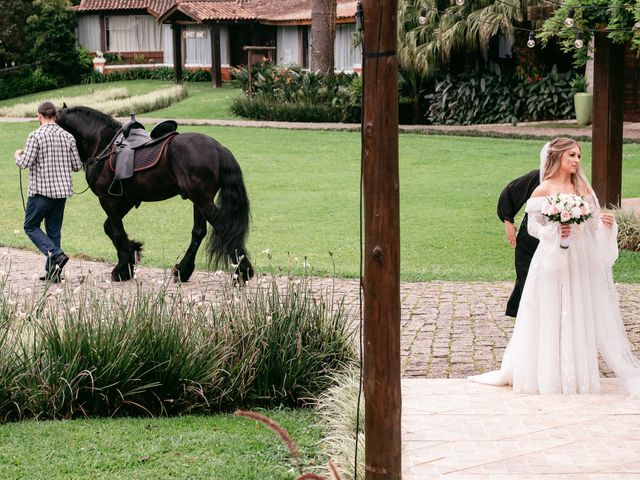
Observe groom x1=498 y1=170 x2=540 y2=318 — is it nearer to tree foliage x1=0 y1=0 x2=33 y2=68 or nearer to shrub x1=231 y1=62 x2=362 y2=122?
shrub x1=231 y1=62 x2=362 y2=122

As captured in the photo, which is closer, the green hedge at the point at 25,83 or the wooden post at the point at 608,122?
the wooden post at the point at 608,122

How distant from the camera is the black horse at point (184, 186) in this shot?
1154cm

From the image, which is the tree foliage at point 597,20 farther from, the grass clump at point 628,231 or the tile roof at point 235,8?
the tile roof at point 235,8

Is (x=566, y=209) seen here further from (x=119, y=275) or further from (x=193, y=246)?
(x=119, y=275)

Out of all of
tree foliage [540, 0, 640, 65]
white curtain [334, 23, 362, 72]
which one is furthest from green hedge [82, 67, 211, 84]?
tree foliage [540, 0, 640, 65]

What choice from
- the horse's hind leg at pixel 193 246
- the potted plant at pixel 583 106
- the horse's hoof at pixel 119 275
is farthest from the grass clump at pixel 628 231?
the potted plant at pixel 583 106

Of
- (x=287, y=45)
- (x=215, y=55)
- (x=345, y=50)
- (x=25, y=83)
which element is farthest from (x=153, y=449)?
(x=25, y=83)

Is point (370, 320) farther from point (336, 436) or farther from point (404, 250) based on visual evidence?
point (404, 250)

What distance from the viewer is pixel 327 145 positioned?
2750cm

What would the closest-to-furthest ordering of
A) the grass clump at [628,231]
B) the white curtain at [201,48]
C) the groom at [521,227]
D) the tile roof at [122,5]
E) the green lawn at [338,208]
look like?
the groom at [521,227] → the green lawn at [338,208] → the grass clump at [628,231] → the white curtain at [201,48] → the tile roof at [122,5]

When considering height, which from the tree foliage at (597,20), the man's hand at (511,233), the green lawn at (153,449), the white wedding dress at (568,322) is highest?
the tree foliage at (597,20)

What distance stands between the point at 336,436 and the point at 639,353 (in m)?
3.47

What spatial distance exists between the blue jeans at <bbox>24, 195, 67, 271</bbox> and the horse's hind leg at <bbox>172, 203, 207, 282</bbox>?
143 centimetres

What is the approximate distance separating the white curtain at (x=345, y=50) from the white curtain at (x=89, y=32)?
45.5 ft
